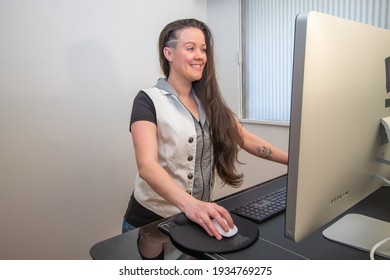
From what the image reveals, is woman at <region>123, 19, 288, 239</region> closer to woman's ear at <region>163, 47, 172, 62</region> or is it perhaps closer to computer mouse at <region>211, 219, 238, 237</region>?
woman's ear at <region>163, 47, 172, 62</region>

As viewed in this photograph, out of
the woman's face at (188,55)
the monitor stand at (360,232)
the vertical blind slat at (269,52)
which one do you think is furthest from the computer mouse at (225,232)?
the vertical blind slat at (269,52)

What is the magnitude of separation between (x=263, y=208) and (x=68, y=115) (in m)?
1.34

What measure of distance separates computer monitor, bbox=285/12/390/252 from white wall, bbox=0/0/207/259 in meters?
1.57

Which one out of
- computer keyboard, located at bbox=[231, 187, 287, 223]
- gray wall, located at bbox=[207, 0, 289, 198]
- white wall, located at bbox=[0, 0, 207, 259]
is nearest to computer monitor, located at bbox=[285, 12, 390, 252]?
computer keyboard, located at bbox=[231, 187, 287, 223]

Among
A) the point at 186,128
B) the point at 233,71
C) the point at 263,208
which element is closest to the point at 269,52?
the point at 233,71

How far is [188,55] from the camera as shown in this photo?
1241 mm

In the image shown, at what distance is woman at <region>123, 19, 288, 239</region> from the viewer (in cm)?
115

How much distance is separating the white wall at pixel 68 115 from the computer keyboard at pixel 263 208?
1276 mm

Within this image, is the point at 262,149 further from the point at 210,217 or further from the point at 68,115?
the point at 68,115
